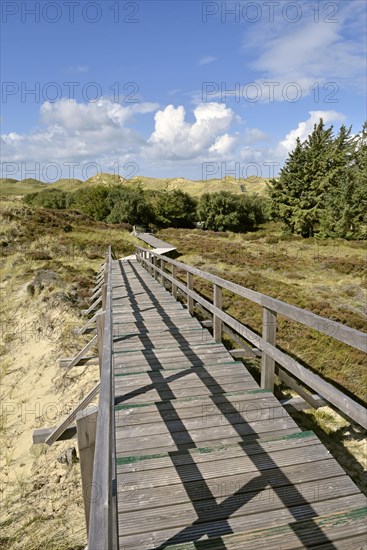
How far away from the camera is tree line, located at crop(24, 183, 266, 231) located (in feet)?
144

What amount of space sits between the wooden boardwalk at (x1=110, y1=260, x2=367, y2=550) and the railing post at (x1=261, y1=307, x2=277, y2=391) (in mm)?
131

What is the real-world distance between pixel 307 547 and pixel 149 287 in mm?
9933

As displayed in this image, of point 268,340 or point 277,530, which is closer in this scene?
point 277,530

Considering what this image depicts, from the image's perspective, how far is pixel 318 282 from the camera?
17.2 metres

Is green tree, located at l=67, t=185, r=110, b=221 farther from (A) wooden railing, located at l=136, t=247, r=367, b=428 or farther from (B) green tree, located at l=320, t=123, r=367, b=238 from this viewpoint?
(A) wooden railing, located at l=136, t=247, r=367, b=428

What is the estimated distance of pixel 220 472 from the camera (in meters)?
2.87

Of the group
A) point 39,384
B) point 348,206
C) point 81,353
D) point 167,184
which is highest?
point 167,184

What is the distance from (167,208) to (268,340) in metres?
47.0

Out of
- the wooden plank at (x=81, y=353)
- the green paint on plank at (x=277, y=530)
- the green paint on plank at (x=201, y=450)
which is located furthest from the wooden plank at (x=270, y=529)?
the wooden plank at (x=81, y=353)

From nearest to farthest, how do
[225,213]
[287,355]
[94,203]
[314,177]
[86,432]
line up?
[86,432] < [287,355] < [314,177] < [94,203] < [225,213]

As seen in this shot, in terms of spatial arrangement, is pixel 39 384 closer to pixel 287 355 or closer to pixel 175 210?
pixel 287 355

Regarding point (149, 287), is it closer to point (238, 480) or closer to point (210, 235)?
point (238, 480)

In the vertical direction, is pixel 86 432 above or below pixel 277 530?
above

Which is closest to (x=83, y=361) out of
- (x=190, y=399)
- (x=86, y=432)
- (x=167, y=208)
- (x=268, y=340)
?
(x=190, y=399)
